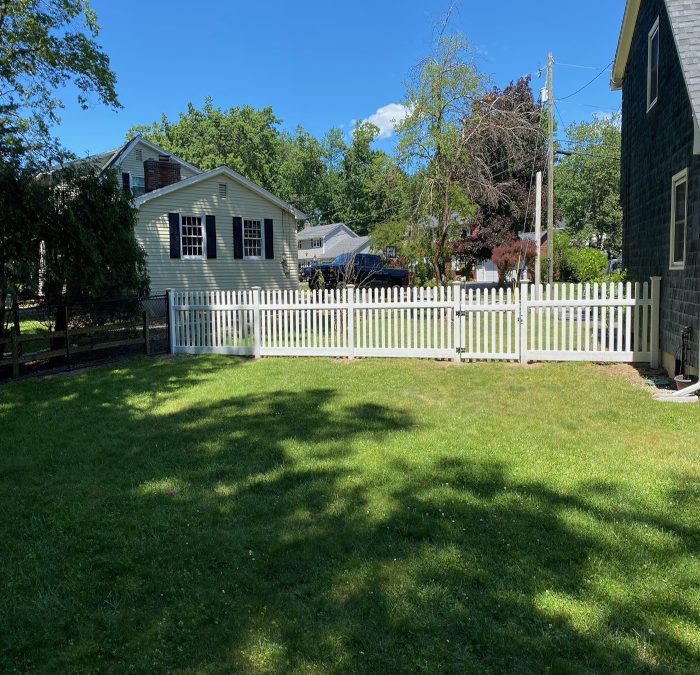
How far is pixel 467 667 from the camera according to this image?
2.38 m

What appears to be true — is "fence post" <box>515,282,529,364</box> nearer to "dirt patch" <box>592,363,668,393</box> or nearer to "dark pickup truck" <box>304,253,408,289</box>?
"dirt patch" <box>592,363,668,393</box>

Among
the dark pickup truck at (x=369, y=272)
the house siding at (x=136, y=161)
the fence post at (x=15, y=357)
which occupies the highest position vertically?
the house siding at (x=136, y=161)

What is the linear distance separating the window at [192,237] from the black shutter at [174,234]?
0.86 ft

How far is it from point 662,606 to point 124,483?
3.70 m

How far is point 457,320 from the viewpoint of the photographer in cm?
972

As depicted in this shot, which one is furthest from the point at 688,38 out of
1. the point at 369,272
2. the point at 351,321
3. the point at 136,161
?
the point at 136,161

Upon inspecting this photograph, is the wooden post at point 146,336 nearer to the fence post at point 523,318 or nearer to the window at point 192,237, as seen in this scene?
the fence post at point 523,318

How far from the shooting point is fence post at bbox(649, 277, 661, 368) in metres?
8.68

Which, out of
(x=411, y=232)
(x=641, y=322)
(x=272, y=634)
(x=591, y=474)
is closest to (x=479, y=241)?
(x=411, y=232)

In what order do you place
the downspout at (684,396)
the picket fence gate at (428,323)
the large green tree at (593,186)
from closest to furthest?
the downspout at (684,396), the picket fence gate at (428,323), the large green tree at (593,186)

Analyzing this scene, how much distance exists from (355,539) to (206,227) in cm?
1771

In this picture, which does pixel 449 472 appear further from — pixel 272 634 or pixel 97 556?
pixel 97 556

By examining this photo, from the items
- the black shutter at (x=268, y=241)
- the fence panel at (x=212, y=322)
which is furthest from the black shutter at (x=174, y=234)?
the fence panel at (x=212, y=322)

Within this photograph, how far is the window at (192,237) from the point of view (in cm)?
1950
